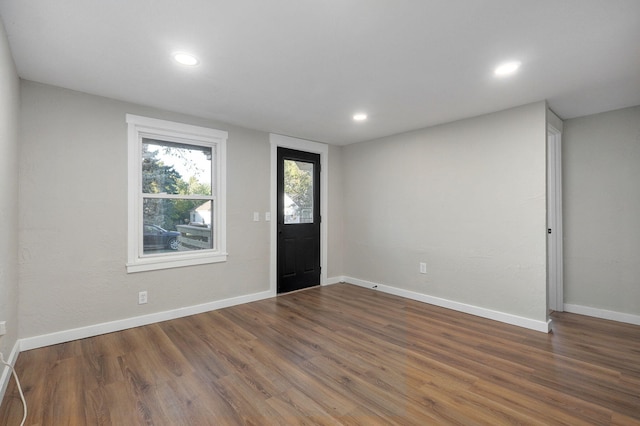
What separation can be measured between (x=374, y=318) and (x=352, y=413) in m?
1.70

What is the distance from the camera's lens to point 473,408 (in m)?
1.89

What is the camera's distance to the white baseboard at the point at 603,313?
3244 mm

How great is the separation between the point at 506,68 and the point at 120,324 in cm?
427

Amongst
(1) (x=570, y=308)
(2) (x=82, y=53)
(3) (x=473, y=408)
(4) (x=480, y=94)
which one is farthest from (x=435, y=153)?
(2) (x=82, y=53)

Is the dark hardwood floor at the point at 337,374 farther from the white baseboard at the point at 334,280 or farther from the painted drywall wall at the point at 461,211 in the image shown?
the white baseboard at the point at 334,280

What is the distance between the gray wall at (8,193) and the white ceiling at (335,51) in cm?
22

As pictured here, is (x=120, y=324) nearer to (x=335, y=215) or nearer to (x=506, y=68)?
(x=335, y=215)

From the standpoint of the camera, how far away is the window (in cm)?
322

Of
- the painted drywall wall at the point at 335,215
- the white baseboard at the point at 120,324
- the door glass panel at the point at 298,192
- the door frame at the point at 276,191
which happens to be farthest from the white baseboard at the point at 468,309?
the white baseboard at the point at 120,324

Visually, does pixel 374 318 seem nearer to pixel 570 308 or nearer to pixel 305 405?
pixel 305 405

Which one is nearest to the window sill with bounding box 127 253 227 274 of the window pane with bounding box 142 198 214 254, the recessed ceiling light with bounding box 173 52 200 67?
the window pane with bounding box 142 198 214 254

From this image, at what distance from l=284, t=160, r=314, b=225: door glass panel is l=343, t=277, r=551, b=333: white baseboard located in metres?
1.50

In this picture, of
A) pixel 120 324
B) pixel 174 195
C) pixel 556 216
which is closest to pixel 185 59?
pixel 174 195

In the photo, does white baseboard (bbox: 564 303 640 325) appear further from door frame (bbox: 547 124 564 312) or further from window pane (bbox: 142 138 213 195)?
window pane (bbox: 142 138 213 195)
